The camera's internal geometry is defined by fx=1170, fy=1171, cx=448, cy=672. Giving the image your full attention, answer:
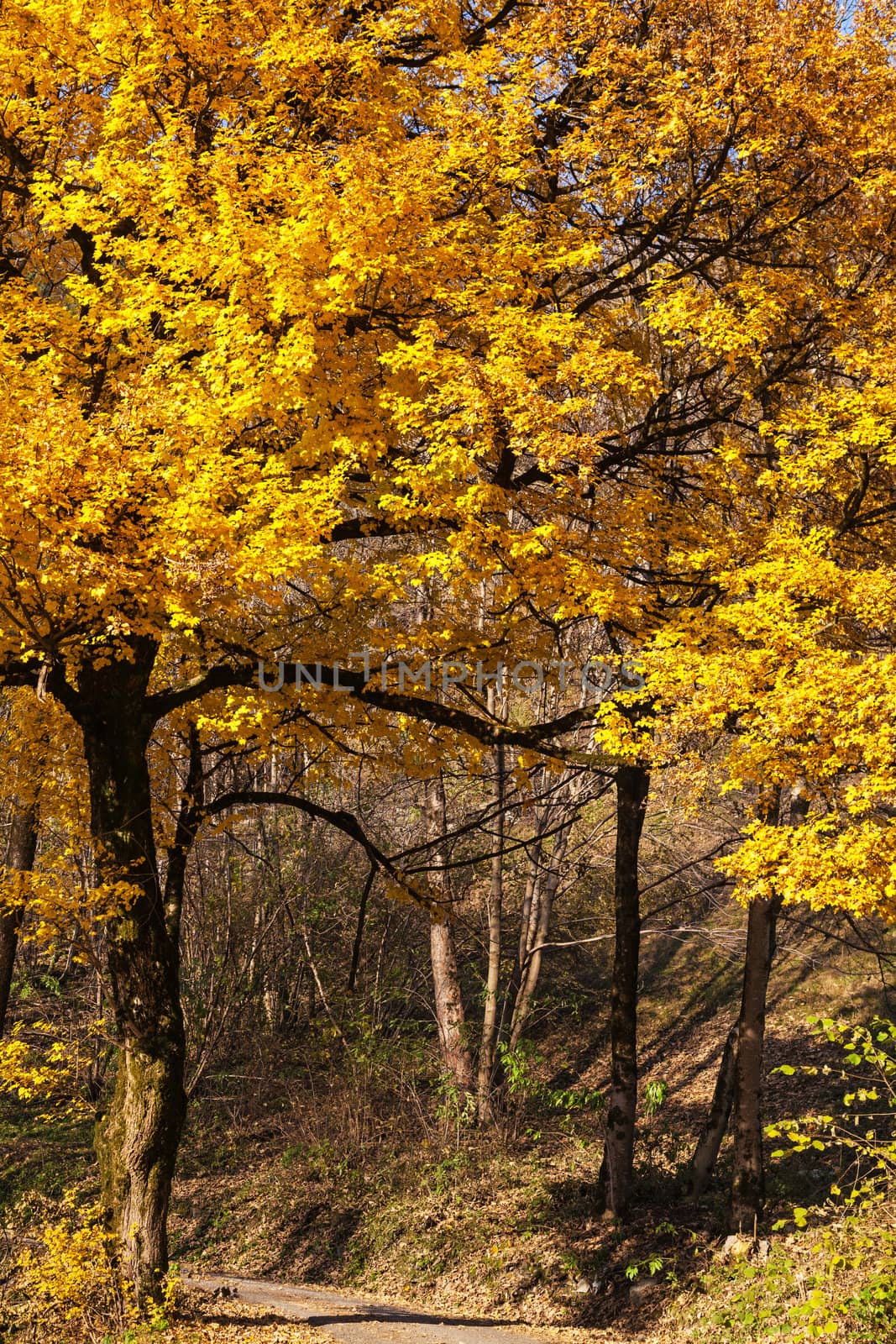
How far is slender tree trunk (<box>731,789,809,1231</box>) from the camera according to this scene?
1117 cm

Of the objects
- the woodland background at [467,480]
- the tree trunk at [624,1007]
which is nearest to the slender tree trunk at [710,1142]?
the woodland background at [467,480]

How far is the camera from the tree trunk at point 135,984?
29.9 ft

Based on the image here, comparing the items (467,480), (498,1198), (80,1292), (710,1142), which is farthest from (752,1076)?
(467,480)

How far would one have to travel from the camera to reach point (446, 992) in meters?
16.6

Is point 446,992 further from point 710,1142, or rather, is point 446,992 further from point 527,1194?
point 710,1142

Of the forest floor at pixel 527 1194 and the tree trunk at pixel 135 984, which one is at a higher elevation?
the tree trunk at pixel 135 984

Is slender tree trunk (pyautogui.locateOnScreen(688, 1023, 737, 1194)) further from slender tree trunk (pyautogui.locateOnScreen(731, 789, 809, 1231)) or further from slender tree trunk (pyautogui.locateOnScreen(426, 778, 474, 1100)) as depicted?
slender tree trunk (pyautogui.locateOnScreen(426, 778, 474, 1100))

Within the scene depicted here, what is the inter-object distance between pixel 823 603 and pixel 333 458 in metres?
3.59

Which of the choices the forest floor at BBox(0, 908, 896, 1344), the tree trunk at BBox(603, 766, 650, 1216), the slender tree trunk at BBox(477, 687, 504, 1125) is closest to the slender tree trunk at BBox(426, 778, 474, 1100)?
the slender tree trunk at BBox(477, 687, 504, 1125)

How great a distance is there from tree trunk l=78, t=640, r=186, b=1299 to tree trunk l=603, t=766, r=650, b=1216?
5.05 m

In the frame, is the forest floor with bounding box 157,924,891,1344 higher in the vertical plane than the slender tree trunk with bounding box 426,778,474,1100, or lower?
lower

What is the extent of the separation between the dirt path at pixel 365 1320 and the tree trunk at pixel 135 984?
6.56 ft

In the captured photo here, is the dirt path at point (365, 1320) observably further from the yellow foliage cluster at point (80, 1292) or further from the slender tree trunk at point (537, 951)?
the slender tree trunk at point (537, 951)

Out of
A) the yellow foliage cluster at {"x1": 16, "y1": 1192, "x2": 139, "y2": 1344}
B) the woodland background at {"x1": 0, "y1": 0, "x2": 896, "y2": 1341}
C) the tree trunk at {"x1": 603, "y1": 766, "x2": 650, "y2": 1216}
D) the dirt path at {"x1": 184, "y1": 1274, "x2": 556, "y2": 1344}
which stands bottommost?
the dirt path at {"x1": 184, "y1": 1274, "x2": 556, "y2": 1344}
